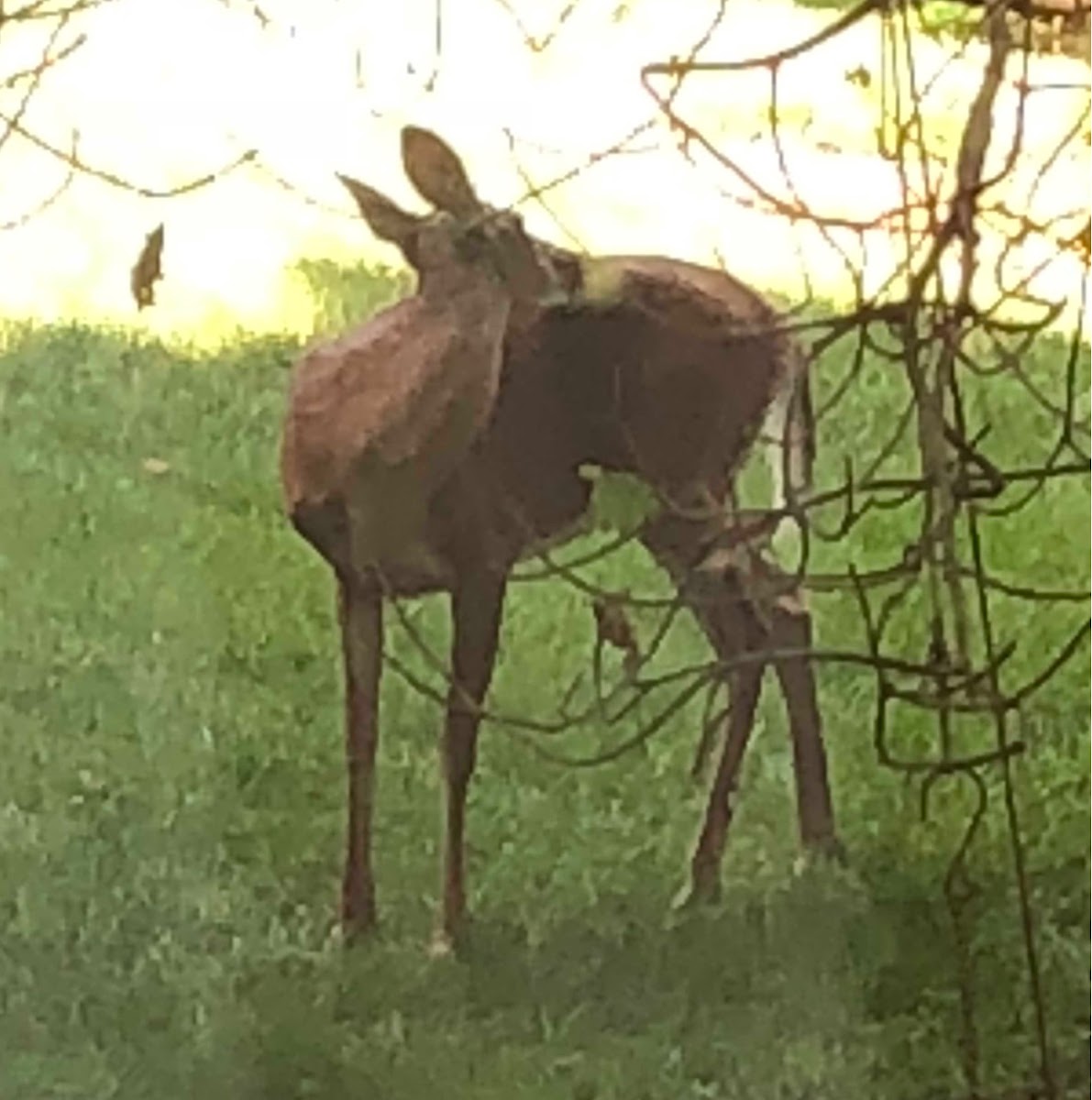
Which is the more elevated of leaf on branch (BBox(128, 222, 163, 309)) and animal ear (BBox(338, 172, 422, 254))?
animal ear (BBox(338, 172, 422, 254))

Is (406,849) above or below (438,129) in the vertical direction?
below

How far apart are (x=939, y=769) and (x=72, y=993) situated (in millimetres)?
396

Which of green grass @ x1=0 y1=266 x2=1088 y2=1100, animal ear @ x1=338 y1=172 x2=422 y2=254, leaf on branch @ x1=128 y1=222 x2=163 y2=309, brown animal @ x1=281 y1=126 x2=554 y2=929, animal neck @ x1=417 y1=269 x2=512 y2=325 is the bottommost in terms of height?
green grass @ x1=0 y1=266 x2=1088 y2=1100

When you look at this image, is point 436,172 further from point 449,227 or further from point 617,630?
point 617,630

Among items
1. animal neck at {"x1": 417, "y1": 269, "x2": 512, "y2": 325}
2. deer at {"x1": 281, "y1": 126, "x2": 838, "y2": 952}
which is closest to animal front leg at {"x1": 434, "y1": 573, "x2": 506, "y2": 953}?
deer at {"x1": 281, "y1": 126, "x2": 838, "y2": 952}

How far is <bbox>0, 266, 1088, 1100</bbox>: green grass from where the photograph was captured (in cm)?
133

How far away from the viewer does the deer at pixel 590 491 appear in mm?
1326

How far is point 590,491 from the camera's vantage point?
1334mm

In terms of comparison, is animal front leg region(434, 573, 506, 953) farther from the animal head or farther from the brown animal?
the animal head

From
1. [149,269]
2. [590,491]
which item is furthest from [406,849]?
[149,269]

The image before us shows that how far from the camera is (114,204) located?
4.35ft

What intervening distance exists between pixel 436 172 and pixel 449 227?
0.02m

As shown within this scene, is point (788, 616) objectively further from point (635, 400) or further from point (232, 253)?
point (232, 253)

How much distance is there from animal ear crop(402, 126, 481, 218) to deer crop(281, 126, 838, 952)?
0.02 meters
